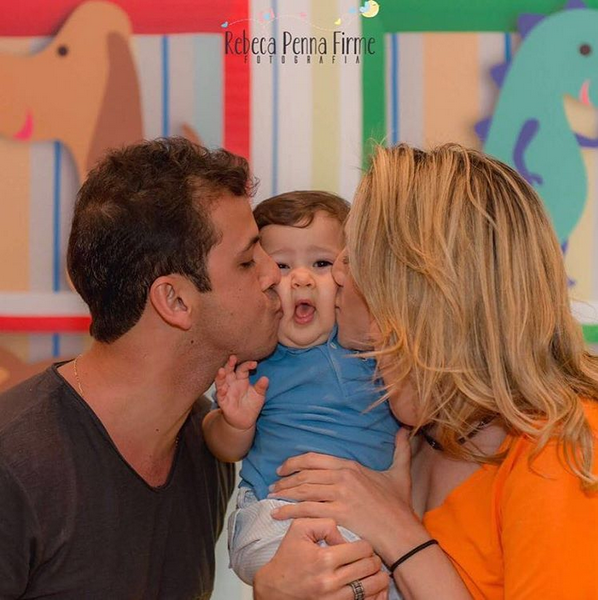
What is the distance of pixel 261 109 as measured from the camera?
7.36ft

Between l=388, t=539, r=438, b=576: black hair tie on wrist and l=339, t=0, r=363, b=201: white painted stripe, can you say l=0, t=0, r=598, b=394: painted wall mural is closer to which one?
l=339, t=0, r=363, b=201: white painted stripe

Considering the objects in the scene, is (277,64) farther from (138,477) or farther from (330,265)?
(138,477)

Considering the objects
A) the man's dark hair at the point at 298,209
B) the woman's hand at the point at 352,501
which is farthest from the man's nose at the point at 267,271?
the woman's hand at the point at 352,501

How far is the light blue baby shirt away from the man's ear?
250mm

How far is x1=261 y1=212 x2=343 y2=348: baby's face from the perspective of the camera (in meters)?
1.84

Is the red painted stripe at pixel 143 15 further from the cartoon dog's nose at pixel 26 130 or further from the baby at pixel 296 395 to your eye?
the baby at pixel 296 395

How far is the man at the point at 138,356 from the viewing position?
162 centimetres

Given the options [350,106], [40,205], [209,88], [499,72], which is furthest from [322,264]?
[40,205]

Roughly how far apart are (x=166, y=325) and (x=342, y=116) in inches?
32.3

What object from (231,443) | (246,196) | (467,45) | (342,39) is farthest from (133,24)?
(231,443)

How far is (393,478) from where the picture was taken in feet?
5.74

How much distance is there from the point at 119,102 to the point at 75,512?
114cm

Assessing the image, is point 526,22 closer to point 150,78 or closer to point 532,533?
point 150,78

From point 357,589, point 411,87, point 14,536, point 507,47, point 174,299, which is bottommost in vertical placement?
point 357,589
